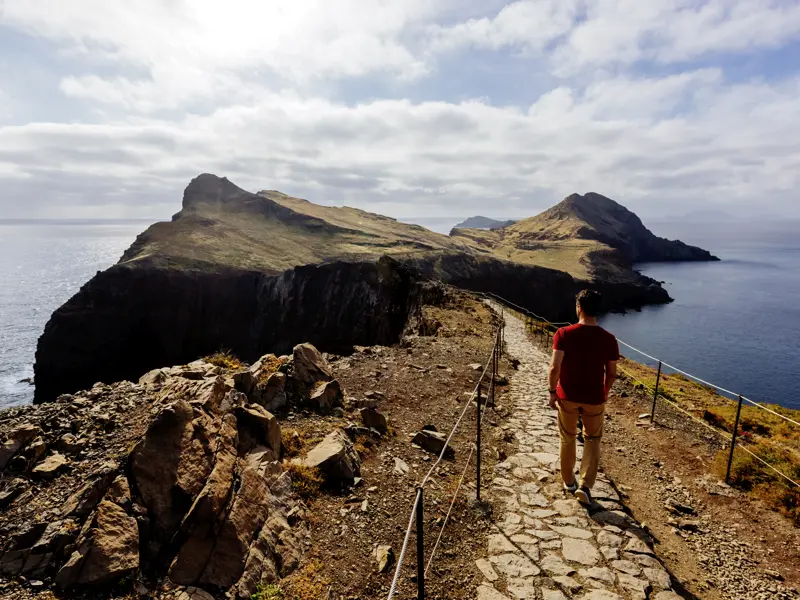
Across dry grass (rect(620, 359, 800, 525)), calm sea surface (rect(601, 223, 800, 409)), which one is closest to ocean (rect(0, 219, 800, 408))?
calm sea surface (rect(601, 223, 800, 409))

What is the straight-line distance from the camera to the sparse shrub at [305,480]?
7012 mm

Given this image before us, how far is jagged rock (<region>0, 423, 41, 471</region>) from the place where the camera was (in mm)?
5785

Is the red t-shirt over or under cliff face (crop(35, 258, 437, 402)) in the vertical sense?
over

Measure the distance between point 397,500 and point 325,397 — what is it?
3.78m

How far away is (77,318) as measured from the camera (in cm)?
6325

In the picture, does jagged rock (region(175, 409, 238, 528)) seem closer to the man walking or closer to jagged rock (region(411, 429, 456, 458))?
jagged rock (region(411, 429, 456, 458))

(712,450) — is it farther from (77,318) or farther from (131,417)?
(77,318)

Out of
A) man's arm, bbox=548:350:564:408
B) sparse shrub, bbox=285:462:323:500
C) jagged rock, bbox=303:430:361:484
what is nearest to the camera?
man's arm, bbox=548:350:564:408

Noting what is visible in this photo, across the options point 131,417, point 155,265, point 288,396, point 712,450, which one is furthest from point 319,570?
point 155,265

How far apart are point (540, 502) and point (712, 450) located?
5955mm

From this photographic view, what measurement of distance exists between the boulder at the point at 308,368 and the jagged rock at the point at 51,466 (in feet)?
17.5

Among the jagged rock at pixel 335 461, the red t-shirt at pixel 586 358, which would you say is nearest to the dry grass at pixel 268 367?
the jagged rock at pixel 335 461

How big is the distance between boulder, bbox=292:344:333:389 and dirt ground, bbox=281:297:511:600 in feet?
4.15

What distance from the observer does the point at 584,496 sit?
7363mm
